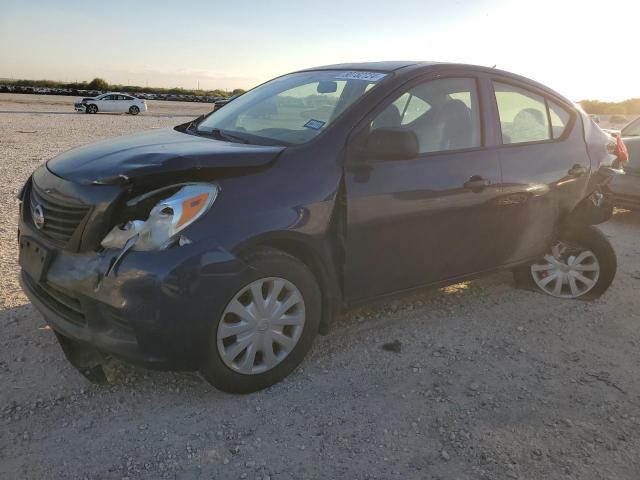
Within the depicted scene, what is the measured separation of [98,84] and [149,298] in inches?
2484

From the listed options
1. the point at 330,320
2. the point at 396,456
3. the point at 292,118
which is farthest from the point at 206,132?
the point at 396,456

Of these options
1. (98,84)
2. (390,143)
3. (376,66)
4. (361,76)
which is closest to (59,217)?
(390,143)

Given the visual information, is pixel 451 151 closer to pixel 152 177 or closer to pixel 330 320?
pixel 330 320

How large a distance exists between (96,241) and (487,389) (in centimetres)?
226

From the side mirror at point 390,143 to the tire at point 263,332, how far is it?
2.51 feet

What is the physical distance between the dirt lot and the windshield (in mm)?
1371

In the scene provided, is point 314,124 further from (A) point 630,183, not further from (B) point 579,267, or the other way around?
(A) point 630,183

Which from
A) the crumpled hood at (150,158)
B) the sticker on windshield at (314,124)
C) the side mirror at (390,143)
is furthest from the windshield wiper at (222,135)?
the side mirror at (390,143)

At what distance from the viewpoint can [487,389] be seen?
3180 millimetres

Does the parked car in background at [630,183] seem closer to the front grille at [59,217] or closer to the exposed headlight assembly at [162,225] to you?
the exposed headlight assembly at [162,225]

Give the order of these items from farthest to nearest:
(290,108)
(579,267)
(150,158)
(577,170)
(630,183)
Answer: (630,183) → (579,267) → (577,170) → (290,108) → (150,158)

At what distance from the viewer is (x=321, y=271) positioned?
3115mm

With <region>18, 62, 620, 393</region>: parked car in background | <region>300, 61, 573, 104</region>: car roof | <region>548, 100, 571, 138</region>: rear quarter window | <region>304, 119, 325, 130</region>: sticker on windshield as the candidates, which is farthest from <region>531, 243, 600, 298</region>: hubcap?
<region>304, 119, 325, 130</region>: sticker on windshield

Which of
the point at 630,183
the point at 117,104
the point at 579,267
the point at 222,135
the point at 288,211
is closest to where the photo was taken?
the point at 288,211
